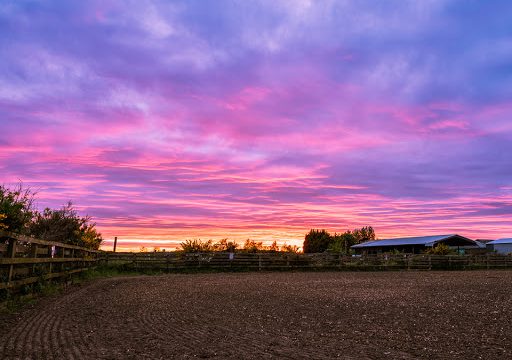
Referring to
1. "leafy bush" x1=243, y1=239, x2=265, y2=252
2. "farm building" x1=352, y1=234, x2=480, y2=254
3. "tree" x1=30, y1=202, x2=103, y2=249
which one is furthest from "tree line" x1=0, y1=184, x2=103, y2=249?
"farm building" x1=352, y1=234, x2=480, y2=254

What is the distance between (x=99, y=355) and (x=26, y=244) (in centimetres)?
834

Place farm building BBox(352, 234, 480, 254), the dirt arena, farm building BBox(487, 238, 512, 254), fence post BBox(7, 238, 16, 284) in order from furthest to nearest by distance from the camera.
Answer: farm building BBox(487, 238, 512, 254)
farm building BBox(352, 234, 480, 254)
fence post BBox(7, 238, 16, 284)
the dirt arena

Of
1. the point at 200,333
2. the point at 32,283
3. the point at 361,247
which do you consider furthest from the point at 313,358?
the point at 361,247

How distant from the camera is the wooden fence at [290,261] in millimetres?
31719

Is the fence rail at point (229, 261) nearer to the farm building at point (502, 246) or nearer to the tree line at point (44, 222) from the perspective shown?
the tree line at point (44, 222)

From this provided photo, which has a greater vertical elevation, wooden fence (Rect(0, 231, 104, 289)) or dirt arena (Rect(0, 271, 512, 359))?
wooden fence (Rect(0, 231, 104, 289))

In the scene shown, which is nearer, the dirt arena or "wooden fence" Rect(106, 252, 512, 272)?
the dirt arena

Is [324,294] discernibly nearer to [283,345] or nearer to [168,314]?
[168,314]

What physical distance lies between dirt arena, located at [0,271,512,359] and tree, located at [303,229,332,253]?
223 feet

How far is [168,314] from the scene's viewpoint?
428 inches

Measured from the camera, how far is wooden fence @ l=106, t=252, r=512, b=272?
31719mm

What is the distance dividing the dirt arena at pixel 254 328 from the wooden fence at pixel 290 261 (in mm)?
16953

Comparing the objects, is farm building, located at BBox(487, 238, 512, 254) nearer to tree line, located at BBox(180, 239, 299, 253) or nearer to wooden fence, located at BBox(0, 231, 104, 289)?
tree line, located at BBox(180, 239, 299, 253)

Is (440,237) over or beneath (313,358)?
over
